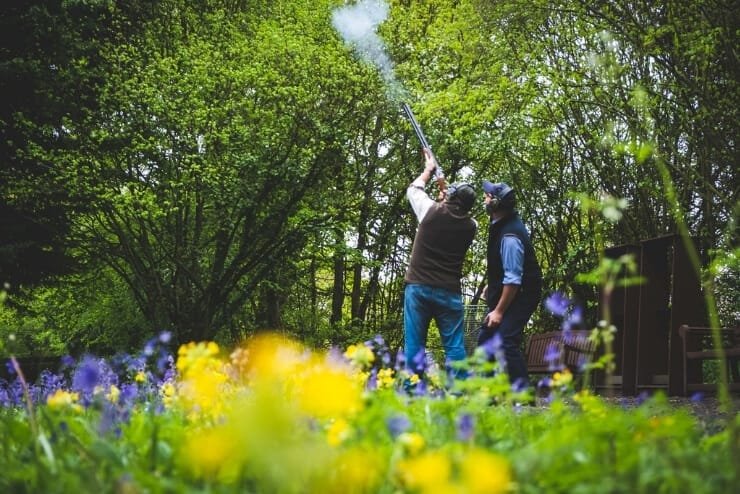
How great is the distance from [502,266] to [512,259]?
14.1 inches

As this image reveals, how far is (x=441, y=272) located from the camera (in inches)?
258

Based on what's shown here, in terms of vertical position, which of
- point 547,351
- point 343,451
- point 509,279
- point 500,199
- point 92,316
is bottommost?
point 343,451

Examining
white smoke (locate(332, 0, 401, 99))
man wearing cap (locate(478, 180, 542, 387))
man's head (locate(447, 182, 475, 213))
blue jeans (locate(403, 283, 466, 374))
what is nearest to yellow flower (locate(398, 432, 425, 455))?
man wearing cap (locate(478, 180, 542, 387))

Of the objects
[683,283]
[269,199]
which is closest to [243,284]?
[269,199]

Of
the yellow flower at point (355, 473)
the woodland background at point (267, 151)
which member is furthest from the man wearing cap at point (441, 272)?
the woodland background at point (267, 151)

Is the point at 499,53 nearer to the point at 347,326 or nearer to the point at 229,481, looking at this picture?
the point at 347,326

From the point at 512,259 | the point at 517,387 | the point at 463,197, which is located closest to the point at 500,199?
the point at 463,197

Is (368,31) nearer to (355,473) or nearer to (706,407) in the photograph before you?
(706,407)

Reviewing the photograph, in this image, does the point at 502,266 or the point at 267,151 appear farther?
the point at 267,151

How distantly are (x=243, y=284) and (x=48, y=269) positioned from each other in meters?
5.51

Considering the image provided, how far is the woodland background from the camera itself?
12.5m

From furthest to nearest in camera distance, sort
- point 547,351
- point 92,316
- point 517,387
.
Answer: point 92,316 → point 547,351 → point 517,387

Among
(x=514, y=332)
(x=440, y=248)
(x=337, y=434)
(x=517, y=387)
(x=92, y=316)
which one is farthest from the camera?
(x=92, y=316)

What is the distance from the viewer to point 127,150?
14633 millimetres
